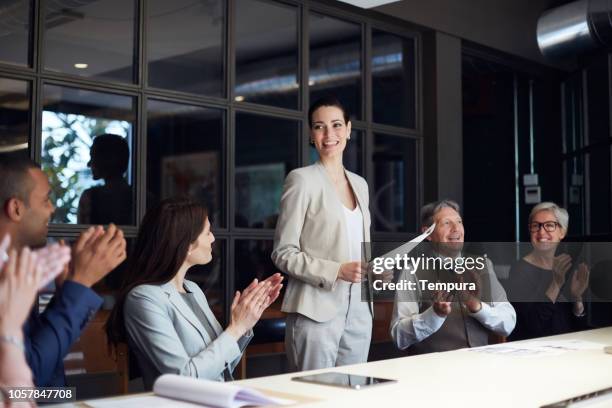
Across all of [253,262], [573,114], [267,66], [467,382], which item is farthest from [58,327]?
[267,66]

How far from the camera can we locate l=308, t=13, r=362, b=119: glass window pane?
5.17 m

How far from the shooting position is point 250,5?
4.62 meters

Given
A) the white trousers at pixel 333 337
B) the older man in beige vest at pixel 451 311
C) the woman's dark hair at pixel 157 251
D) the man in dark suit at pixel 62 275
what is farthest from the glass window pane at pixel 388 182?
the man in dark suit at pixel 62 275

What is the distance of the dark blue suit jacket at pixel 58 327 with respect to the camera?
1.86 m

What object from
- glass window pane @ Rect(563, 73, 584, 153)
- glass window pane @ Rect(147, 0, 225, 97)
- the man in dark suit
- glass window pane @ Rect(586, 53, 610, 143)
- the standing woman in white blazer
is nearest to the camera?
the man in dark suit

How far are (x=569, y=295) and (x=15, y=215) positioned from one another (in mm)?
2619

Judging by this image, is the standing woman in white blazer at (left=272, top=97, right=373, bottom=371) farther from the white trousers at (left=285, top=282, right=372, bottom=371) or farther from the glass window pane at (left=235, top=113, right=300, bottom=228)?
the glass window pane at (left=235, top=113, right=300, bottom=228)

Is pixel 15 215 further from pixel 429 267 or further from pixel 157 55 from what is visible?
pixel 157 55

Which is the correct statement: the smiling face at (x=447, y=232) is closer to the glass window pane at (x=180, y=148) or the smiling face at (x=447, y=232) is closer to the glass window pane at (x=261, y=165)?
the glass window pane at (x=261, y=165)

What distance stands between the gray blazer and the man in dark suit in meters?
0.29

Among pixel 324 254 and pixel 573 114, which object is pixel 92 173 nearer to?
pixel 324 254

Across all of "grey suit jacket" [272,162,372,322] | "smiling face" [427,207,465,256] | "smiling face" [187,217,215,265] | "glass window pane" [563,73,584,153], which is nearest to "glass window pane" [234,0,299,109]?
"glass window pane" [563,73,584,153]

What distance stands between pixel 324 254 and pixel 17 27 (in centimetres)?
176

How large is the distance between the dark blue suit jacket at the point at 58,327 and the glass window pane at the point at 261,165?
942 centimetres
